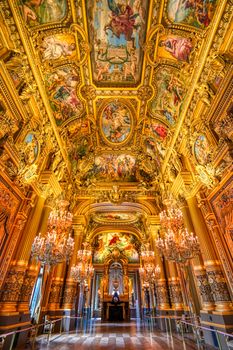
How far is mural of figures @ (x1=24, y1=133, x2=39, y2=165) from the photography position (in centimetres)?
690

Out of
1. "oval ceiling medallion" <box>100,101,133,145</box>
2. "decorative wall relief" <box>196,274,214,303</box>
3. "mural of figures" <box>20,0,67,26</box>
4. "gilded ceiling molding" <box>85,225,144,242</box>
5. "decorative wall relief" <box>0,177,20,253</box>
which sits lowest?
"decorative wall relief" <box>196,274,214,303</box>

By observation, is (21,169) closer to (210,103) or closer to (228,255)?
(210,103)

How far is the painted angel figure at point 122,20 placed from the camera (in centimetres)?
617

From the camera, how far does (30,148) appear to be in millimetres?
7172

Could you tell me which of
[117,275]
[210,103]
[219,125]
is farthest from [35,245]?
[117,275]

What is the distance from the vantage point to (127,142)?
38.0 ft

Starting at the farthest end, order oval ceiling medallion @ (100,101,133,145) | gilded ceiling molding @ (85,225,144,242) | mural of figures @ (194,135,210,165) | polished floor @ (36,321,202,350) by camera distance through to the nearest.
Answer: gilded ceiling molding @ (85,225,144,242)
oval ceiling medallion @ (100,101,133,145)
mural of figures @ (194,135,210,165)
polished floor @ (36,321,202,350)

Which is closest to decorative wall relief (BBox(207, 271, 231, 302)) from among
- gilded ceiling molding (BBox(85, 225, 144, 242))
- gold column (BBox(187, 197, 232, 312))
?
gold column (BBox(187, 197, 232, 312))

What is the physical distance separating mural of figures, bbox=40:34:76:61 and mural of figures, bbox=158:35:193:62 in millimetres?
3421

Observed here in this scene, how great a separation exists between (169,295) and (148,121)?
9738 millimetres

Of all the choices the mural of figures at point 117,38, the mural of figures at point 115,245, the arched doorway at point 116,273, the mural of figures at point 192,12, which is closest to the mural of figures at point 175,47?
the mural of figures at point 192,12

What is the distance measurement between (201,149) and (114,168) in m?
7.19

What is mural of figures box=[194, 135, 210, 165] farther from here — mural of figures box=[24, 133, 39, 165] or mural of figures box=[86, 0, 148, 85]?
mural of figures box=[24, 133, 39, 165]

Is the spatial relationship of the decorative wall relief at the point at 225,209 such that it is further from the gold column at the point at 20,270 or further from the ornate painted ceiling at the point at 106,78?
the gold column at the point at 20,270
